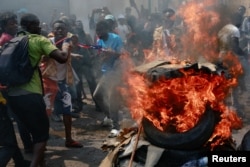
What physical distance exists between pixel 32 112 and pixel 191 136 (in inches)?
76.8

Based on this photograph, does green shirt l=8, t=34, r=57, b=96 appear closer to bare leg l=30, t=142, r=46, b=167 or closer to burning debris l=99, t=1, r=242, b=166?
bare leg l=30, t=142, r=46, b=167

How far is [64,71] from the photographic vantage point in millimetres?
6312

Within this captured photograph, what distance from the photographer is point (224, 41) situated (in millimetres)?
7285

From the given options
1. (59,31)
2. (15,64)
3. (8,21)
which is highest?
(8,21)

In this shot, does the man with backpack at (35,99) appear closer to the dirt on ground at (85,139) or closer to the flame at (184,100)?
the dirt on ground at (85,139)

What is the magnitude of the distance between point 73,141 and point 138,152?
8.49 feet

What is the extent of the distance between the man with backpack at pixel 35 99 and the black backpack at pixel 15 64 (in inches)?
3.1

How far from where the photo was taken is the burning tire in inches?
153

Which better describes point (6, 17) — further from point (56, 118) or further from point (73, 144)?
point (56, 118)

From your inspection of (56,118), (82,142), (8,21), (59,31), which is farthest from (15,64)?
(56,118)

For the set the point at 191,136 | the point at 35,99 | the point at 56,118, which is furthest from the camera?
the point at 56,118

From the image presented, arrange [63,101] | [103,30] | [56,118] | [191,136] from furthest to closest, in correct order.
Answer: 1. [56,118]
2. [103,30]
3. [63,101]
4. [191,136]

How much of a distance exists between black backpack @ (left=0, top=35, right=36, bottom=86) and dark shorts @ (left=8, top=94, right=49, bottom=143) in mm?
215

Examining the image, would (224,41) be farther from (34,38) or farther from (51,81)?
(34,38)
